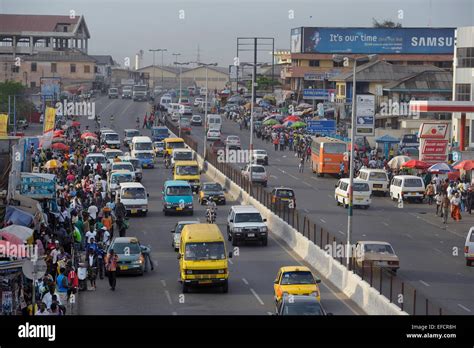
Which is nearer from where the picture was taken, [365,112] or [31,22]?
[365,112]

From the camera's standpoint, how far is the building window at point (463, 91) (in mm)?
80562

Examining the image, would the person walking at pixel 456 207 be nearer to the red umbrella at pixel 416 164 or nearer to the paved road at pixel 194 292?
the red umbrella at pixel 416 164

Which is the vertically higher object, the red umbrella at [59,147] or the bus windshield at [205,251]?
the red umbrella at [59,147]

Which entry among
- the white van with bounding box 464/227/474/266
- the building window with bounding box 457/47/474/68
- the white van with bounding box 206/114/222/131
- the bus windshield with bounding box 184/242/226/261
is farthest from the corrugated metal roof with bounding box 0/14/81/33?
the bus windshield with bounding box 184/242/226/261

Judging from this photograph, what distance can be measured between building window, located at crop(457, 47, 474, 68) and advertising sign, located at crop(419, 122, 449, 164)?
21.0 meters

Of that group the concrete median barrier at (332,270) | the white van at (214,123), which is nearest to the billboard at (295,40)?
the white van at (214,123)

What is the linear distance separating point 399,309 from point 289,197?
26882mm

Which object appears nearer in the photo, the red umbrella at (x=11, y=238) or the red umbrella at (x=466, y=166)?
the red umbrella at (x=11, y=238)

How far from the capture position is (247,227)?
4062 centimetres

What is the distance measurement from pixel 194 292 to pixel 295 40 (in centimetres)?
13138

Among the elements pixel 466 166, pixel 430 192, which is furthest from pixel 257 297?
pixel 466 166

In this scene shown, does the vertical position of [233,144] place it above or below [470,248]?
above

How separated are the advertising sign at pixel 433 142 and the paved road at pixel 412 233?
3862mm

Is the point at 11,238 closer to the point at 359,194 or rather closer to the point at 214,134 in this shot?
the point at 359,194
